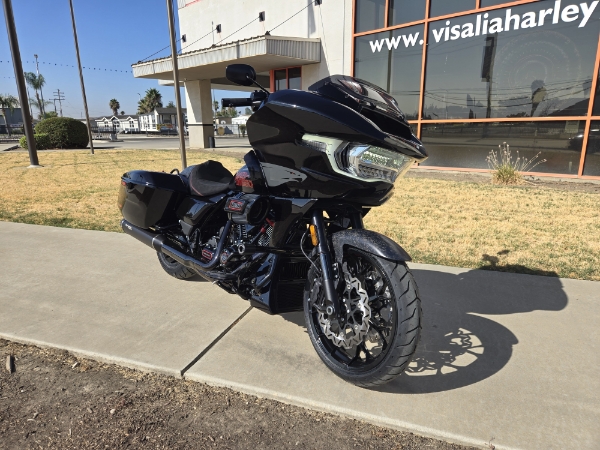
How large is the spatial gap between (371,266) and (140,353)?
4.88 ft

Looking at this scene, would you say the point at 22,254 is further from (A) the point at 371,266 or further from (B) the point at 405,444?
(B) the point at 405,444

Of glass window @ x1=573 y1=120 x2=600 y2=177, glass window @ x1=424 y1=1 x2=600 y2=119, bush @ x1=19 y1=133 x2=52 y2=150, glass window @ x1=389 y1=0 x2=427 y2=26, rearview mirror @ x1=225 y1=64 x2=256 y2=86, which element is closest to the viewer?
rearview mirror @ x1=225 y1=64 x2=256 y2=86

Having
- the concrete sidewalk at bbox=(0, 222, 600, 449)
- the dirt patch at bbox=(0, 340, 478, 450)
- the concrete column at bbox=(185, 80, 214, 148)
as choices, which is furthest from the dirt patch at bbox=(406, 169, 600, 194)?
the concrete column at bbox=(185, 80, 214, 148)

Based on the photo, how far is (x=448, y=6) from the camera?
36.7 ft

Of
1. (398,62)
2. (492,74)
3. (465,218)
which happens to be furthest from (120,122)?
(465,218)

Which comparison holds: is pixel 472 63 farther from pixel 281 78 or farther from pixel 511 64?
pixel 281 78

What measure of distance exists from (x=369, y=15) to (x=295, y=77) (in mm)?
4290

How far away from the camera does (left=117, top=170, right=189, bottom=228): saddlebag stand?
3293mm

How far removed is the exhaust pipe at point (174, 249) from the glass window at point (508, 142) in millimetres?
10072

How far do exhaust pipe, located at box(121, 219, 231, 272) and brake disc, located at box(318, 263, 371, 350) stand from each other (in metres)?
0.83

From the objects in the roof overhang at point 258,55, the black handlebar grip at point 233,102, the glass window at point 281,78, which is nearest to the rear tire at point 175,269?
the black handlebar grip at point 233,102

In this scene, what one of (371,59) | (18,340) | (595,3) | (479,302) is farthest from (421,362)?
(371,59)

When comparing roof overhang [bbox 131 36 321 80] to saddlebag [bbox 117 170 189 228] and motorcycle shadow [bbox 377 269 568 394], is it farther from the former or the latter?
motorcycle shadow [bbox 377 269 568 394]

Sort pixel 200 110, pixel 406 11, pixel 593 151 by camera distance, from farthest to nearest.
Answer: pixel 200 110 < pixel 406 11 < pixel 593 151
